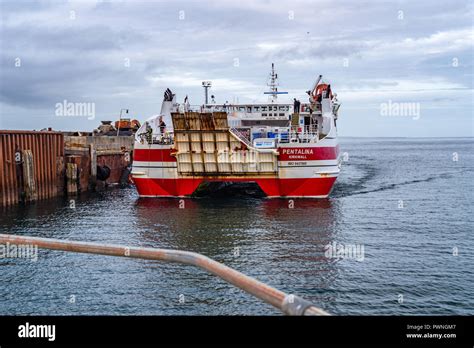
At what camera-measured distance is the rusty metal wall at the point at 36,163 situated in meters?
38.6

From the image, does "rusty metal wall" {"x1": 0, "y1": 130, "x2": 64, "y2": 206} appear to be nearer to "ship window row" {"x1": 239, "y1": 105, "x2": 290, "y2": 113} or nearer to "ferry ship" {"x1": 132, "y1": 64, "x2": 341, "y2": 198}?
"ferry ship" {"x1": 132, "y1": 64, "x2": 341, "y2": 198}

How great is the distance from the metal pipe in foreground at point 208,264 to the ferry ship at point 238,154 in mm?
31586

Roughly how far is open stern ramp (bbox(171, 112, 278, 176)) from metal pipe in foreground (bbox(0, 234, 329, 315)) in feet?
104

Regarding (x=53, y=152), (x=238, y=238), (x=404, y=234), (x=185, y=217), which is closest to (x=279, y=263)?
(x=238, y=238)

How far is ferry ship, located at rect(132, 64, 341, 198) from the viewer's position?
130 ft

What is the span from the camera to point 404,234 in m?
28.7

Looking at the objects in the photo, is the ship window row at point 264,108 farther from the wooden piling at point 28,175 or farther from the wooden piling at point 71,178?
the wooden piling at point 28,175

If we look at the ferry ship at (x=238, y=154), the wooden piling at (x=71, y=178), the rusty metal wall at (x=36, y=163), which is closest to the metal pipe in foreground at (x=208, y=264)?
the ferry ship at (x=238, y=154)

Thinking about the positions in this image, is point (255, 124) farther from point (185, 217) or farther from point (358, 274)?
point (358, 274)

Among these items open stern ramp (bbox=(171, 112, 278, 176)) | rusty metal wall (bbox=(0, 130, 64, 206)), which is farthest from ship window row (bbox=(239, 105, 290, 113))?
rusty metal wall (bbox=(0, 130, 64, 206))

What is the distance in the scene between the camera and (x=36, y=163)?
4275cm

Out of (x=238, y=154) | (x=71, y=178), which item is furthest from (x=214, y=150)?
(x=71, y=178)

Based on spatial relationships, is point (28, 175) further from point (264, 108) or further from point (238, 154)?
point (264, 108)
